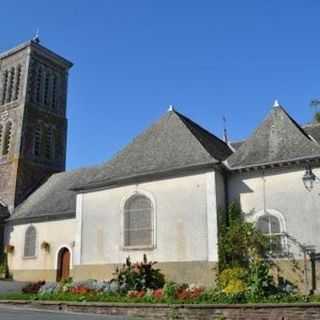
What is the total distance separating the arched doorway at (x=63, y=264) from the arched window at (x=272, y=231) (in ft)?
37.2

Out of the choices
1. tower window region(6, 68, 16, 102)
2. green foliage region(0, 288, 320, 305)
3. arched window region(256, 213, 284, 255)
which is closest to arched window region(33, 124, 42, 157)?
tower window region(6, 68, 16, 102)

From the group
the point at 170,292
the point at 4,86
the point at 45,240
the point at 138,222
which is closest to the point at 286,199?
the point at 170,292

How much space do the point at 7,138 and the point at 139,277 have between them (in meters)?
18.8

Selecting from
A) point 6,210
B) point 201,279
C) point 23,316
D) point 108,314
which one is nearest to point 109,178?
point 201,279

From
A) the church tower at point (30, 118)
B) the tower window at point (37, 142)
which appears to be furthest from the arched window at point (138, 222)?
the tower window at point (37, 142)

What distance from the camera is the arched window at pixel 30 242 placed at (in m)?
25.5

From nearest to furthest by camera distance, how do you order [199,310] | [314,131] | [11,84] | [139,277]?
[199,310] → [139,277] → [314,131] → [11,84]

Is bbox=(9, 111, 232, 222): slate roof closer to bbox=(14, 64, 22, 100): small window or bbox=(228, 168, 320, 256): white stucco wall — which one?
bbox=(228, 168, 320, 256): white stucco wall

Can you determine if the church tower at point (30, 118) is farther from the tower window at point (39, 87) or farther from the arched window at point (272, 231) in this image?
the arched window at point (272, 231)

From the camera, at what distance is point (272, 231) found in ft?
55.1

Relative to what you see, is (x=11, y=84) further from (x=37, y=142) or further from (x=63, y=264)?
(x=63, y=264)

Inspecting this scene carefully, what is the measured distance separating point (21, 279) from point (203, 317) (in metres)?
16.0

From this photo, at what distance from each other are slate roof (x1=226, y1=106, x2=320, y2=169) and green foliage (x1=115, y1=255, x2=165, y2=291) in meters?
5.09

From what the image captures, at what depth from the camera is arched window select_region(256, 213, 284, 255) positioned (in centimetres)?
1645
